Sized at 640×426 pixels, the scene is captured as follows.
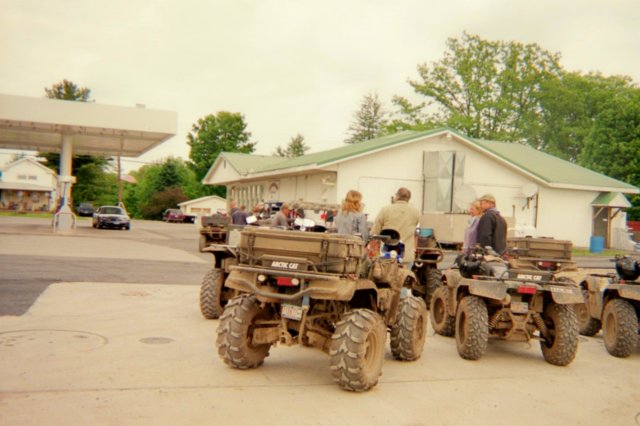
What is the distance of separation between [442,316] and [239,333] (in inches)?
167

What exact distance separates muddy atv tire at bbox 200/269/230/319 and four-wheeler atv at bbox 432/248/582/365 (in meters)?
3.67

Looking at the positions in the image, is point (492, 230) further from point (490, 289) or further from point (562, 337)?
point (562, 337)

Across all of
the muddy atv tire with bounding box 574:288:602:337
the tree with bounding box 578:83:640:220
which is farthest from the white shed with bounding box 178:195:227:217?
the muddy atv tire with bounding box 574:288:602:337

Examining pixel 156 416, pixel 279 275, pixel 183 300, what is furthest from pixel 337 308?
pixel 183 300

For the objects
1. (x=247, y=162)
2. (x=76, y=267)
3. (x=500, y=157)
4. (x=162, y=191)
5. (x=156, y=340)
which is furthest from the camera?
(x=162, y=191)

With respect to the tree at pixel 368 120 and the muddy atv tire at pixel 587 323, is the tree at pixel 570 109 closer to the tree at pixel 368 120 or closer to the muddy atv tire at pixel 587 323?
the tree at pixel 368 120

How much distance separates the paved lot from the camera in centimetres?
554

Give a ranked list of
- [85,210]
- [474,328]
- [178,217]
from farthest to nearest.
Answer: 1. [85,210]
2. [178,217]
3. [474,328]

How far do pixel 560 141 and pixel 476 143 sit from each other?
40.0m

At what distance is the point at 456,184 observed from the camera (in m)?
30.3

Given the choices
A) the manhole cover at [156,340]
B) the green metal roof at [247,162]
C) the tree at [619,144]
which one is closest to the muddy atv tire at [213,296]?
the manhole cover at [156,340]

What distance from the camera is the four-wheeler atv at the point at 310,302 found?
20.5 ft

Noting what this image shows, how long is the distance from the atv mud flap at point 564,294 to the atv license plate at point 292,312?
346 centimetres

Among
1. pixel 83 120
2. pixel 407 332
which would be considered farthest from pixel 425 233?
pixel 83 120
